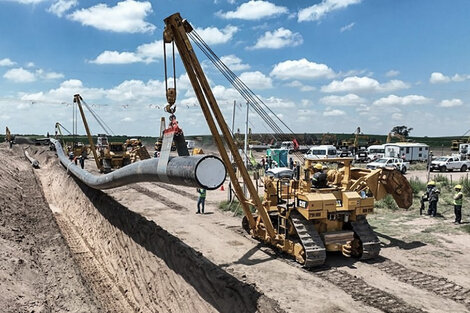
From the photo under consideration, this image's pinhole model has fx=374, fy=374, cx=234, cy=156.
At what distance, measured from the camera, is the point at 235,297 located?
861cm

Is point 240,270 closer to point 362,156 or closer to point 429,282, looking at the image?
A: point 429,282

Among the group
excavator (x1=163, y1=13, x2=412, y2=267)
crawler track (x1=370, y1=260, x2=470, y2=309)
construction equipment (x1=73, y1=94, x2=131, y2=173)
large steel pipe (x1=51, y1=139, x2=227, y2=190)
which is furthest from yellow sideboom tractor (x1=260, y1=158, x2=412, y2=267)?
construction equipment (x1=73, y1=94, x2=131, y2=173)

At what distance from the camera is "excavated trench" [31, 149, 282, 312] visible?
8.99m

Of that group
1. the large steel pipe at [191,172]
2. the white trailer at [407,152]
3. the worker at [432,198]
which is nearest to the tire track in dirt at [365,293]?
the large steel pipe at [191,172]

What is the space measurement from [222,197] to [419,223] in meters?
10.7

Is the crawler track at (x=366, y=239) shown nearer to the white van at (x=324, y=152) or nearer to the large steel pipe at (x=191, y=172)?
the large steel pipe at (x=191, y=172)

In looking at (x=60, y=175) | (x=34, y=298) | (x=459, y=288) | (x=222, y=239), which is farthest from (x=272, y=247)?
(x=60, y=175)

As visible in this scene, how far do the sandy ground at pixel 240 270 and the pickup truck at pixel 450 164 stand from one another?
22.0m

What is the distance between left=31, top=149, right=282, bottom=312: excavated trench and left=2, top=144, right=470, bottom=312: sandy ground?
3 centimetres

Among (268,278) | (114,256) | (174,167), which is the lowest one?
(114,256)

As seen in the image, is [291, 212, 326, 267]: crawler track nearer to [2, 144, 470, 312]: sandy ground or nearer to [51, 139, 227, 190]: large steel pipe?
[2, 144, 470, 312]: sandy ground

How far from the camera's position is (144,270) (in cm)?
1197

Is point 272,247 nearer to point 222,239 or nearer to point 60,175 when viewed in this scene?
point 222,239

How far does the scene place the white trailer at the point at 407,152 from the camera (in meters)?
43.3
